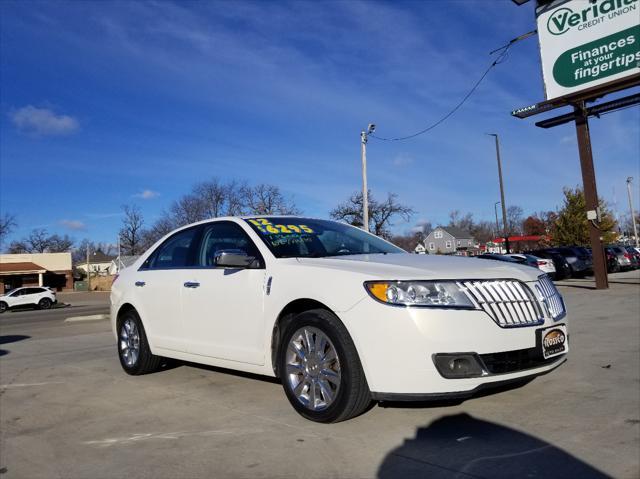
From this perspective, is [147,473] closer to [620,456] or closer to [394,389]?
[394,389]

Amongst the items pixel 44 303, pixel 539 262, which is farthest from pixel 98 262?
pixel 539 262

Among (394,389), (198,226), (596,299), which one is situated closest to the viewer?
(394,389)

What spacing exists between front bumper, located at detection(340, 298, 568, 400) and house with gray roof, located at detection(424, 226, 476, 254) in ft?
334

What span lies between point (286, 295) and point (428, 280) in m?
1.12

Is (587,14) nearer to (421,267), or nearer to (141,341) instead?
(421,267)

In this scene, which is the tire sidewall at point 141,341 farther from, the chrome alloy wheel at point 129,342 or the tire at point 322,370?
the tire at point 322,370

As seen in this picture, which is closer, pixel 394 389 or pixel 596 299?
pixel 394 389

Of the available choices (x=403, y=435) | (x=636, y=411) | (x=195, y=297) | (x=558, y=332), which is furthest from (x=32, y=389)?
(x=636, y=411)

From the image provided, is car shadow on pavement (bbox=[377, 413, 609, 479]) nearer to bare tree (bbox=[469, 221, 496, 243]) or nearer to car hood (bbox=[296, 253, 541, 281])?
car hood (bbox=[296, 253, 541, 281])

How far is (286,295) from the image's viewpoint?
3965 millimetres

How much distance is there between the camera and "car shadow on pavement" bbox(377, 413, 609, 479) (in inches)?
109

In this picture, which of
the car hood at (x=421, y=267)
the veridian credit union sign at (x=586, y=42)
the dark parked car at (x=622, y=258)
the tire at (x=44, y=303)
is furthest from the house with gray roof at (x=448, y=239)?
the car hood at (x=421, y=267)

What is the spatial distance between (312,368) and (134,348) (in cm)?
287

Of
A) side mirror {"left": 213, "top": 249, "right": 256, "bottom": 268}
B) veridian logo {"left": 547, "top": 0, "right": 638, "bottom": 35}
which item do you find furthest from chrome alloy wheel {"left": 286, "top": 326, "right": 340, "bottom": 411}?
veridian logo {"left": 547, "top": 0, "right": 638, "bottom": 35}
